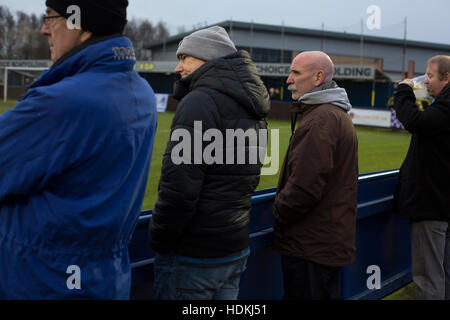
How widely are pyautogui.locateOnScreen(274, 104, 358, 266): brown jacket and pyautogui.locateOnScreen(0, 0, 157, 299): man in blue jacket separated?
3.59 feet

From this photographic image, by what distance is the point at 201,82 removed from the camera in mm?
1807

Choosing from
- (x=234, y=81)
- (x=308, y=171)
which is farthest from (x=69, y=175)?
(x=308, y=171)

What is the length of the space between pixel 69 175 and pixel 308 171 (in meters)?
1.30

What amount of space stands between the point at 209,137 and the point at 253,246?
41.5 inches

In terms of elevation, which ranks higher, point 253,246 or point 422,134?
point 422,134

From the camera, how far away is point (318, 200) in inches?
91.7

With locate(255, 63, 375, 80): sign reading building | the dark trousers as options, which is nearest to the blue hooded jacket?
the dark trousers

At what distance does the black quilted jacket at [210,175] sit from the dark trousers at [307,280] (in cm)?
59

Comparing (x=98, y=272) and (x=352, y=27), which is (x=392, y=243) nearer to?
(x=98, y=272)

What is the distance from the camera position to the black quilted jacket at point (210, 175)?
5.62 ft

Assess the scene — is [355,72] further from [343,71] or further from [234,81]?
[234,81]

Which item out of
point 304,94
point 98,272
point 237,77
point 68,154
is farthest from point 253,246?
point 68,154

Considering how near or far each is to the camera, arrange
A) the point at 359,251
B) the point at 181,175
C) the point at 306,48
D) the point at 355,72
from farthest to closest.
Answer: the point at 306,48, the point at 355,72, the point at 359,251, the point at 181,175

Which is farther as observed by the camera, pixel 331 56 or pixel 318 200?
pixel 331 56
